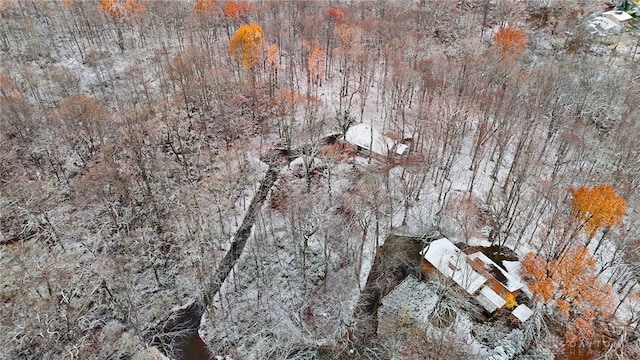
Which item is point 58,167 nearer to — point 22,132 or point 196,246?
point 22,132

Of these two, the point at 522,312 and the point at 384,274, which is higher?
the point at 522,312

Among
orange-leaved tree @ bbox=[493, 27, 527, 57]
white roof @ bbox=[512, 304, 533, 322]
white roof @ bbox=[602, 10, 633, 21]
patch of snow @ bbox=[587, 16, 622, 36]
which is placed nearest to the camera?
white roof @ bbox=[512, 304, 533, 322]

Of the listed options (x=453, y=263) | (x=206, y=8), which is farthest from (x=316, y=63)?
(x=453, y=263)

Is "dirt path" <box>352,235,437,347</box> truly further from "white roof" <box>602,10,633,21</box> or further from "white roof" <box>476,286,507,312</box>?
"white roof" <box>602,10,633,21</box>

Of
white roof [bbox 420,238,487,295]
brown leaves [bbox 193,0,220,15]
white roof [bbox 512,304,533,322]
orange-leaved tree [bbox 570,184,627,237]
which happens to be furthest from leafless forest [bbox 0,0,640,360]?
white roof [bbox 420,238,487,295]

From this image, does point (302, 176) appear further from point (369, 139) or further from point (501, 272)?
point (501, 272)

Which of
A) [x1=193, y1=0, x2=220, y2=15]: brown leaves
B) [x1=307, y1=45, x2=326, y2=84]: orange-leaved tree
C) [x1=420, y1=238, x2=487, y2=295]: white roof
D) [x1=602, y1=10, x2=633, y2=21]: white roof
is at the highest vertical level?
[x1=193, y1=0, x2=220, y2=15]: brown leaves

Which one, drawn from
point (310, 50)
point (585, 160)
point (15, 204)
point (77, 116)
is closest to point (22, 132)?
point (77, 116)
